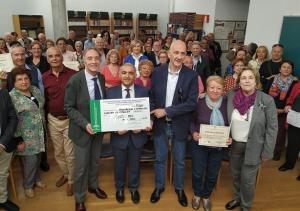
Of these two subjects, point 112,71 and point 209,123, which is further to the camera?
point 112,71

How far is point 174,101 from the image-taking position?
2.96 m

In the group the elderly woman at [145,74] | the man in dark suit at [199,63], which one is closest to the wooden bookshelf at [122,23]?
the man in dark suit at [199,63]

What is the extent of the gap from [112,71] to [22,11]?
8.75 meters

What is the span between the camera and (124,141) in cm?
303

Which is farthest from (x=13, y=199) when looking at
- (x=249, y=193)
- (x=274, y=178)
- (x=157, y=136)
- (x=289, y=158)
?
(x=289, y=158)

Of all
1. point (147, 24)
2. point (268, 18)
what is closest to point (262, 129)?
point (268, 18)

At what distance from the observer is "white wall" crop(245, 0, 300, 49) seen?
522 cm

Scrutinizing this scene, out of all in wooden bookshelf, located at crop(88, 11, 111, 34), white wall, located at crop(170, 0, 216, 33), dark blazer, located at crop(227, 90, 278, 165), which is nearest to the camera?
dark blazer, located at crop(227, 90, 278, 165)

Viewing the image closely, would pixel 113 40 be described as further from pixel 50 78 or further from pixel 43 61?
pixel 50 78

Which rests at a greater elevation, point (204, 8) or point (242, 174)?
point (204, 8)

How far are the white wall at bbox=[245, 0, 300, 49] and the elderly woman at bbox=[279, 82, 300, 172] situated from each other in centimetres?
186

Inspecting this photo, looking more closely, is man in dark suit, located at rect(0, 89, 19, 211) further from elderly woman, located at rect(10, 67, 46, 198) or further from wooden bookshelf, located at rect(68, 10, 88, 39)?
wooden bookshelf, located at rect(68, 10, 88, 39)

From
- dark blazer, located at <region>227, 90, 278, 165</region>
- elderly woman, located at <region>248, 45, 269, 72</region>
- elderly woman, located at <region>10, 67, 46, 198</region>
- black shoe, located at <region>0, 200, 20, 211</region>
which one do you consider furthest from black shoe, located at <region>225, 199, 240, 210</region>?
elderly woman, located at <region>248, 45, 269, 72</region>

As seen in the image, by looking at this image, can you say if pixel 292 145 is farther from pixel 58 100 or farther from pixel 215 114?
pixel 58 100
